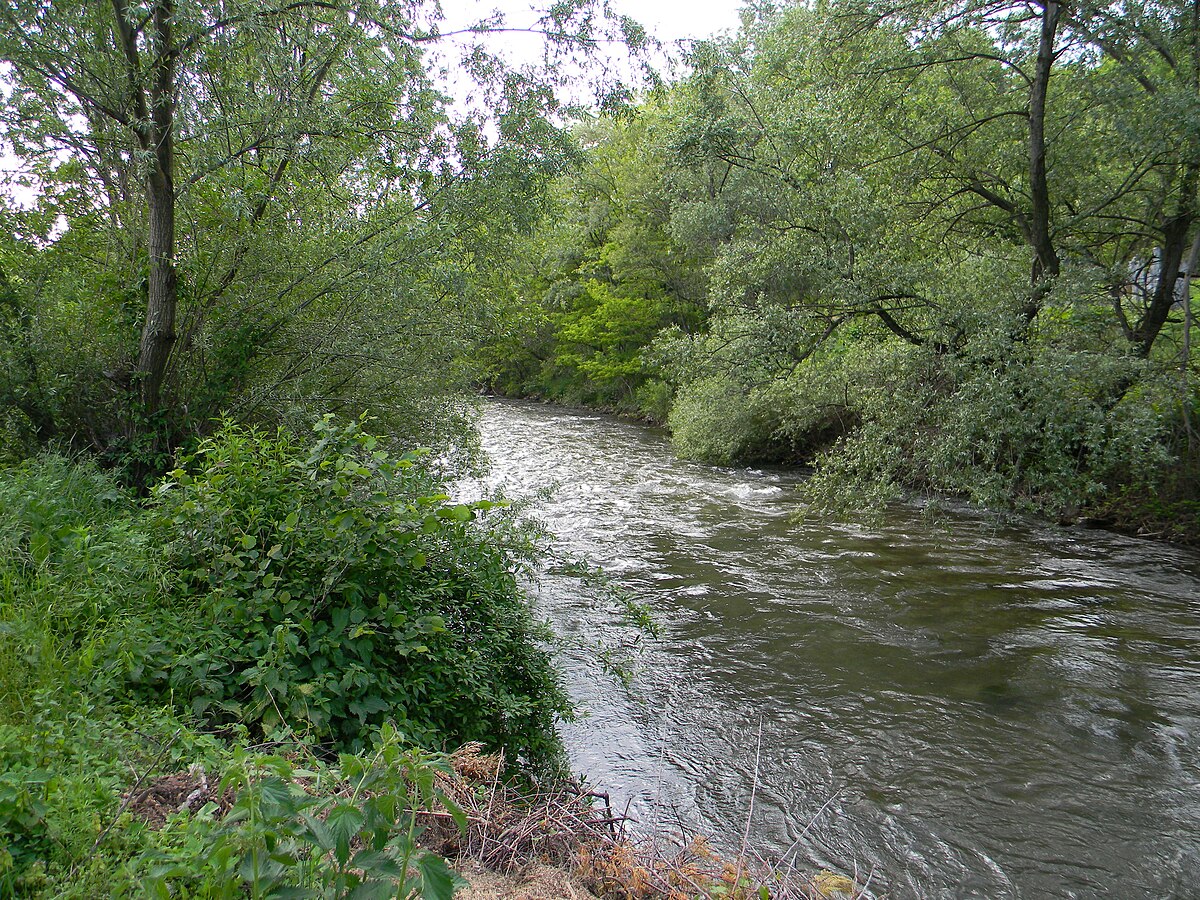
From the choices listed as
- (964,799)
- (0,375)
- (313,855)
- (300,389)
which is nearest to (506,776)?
(313,855)

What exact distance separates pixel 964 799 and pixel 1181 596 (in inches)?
240

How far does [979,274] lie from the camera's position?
1090cm

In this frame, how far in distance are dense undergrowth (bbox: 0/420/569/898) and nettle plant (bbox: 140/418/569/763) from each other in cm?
1

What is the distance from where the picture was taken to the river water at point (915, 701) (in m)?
4.94

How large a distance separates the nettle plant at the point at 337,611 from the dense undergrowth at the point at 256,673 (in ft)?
0.05

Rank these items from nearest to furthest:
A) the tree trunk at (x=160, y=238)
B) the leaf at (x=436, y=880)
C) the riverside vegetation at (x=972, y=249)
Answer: the leaf at (x=436, y=880)
the tree trunk at (x=160, y=238)
the riverside vegetation at (x=972, y=249)

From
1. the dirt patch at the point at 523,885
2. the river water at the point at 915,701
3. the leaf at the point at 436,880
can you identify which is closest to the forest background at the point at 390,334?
the leaf at the point at 436,880

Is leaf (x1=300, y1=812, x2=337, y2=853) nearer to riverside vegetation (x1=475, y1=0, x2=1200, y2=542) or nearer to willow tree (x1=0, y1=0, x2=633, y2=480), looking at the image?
willow tree (x1=0, y1=0, x2=633, y2=480)

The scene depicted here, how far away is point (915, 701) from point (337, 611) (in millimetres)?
5464

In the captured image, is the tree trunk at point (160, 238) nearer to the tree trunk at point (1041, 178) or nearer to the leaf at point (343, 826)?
the leaf at point (343, 826)

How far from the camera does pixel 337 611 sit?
393 cm

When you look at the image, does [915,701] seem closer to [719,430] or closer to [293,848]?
[293,848]

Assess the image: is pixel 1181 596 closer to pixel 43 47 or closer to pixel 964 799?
pixel 964 799

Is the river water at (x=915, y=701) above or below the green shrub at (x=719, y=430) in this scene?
below
